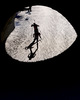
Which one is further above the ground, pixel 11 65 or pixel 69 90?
pixel 11 65

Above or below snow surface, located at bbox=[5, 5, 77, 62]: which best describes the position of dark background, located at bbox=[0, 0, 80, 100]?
below

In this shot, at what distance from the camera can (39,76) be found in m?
7.08

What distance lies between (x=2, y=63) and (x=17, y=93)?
4.39 ft

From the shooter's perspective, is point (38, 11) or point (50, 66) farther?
point (38, 11)

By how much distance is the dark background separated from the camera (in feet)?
20.4

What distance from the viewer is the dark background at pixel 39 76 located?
20.4ft

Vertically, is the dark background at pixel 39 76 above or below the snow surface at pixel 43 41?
below

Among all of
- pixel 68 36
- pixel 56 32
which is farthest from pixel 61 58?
pixel 56 32

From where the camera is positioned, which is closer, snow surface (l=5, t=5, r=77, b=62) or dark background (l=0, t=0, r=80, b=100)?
dark background (l=0, t=0, r=80, b=100)

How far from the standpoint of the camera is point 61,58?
269 inches

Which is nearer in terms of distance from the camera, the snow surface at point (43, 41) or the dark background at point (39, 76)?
the dark background at point (39, 76)

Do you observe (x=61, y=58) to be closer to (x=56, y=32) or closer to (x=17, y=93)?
(x=17, y=93)

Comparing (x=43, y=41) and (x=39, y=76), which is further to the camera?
(x=43, y=41)

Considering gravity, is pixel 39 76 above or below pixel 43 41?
below
